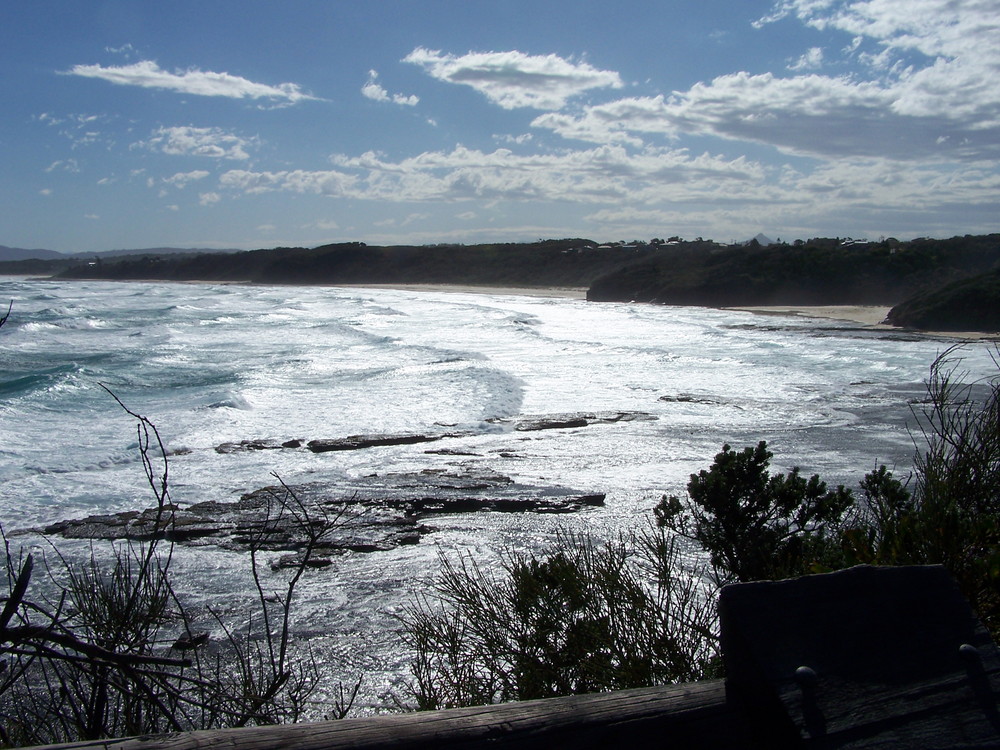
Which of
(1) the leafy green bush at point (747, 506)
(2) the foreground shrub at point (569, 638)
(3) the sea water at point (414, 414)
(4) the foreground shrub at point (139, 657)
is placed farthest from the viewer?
(3) the sea water at point (414, 414)

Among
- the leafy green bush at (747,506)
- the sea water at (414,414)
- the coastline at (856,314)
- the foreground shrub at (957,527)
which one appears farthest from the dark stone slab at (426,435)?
the coastline at (856,314)

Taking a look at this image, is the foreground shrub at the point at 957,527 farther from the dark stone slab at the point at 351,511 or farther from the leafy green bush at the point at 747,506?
the dark stone slab at the point at 351,511

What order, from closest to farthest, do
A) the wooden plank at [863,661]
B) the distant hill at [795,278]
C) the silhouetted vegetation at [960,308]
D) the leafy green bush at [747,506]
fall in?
the wooden plank at [863,661]
the leafy green bush at [747,506]
the silhouetted vegetation at [960,308]
the distant hill at [795,278]

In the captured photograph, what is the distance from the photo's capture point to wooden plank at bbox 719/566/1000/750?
1538mm

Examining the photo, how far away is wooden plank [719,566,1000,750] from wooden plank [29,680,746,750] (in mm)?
86

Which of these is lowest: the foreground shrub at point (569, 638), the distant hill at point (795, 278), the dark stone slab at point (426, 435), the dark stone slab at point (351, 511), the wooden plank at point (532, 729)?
the dark stone slab at point (351, 511)

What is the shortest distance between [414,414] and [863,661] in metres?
12.8

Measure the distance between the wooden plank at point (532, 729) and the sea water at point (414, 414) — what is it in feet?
9.59

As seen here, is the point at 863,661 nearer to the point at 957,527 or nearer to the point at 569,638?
the point at 569,638

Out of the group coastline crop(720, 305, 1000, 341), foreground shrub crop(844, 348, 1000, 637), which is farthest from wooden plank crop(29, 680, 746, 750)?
coastline crop(720, 305, 1000, 341)

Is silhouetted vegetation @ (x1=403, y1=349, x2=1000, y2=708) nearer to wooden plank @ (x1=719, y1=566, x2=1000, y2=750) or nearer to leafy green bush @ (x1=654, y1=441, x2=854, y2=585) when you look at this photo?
leafy green bush @ (x1=654, y1=441, x2=854, y2=585)

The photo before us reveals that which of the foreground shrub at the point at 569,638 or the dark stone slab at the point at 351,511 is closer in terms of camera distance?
the foreground shrub at the point at 569,638

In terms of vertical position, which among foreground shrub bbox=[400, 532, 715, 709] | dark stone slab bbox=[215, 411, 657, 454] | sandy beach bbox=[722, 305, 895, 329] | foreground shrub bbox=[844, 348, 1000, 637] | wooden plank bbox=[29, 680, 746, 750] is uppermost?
sandy beach bbox=[722, 305, 895, 329]

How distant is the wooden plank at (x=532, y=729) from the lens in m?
1.55
